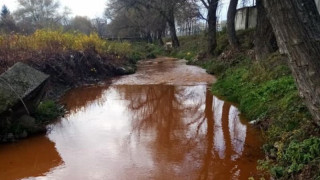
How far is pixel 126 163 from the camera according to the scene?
4.62 m

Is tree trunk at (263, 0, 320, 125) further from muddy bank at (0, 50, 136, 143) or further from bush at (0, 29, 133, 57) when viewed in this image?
bush at (0, 29, 133, 57)

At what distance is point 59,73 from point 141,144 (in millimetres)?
6058

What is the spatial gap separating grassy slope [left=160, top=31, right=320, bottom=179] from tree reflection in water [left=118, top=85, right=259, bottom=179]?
0.37m

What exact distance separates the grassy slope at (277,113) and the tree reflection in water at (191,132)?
37cm

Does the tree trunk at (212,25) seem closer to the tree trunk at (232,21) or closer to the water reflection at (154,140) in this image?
the tree trunk at (232,21)

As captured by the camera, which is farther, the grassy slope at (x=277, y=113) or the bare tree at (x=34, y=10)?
the bare tree at (x=34, y=10)

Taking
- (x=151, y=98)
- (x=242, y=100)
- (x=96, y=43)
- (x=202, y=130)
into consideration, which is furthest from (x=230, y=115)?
(x=96, y=43)

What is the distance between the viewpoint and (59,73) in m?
10.5

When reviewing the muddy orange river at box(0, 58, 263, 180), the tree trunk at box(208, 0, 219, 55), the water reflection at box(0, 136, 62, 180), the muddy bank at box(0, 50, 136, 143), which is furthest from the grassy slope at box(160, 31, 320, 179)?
the tree trunk at box(208, 0, 219, 55)

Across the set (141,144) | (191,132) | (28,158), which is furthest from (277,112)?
(28,158)

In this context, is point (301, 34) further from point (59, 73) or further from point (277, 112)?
point (59, 73)

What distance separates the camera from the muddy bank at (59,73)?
5.90 m

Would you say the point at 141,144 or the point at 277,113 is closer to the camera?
the point at 141,144

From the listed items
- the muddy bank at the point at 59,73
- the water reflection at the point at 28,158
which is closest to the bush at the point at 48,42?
the muddy bank at the point at 59,73
